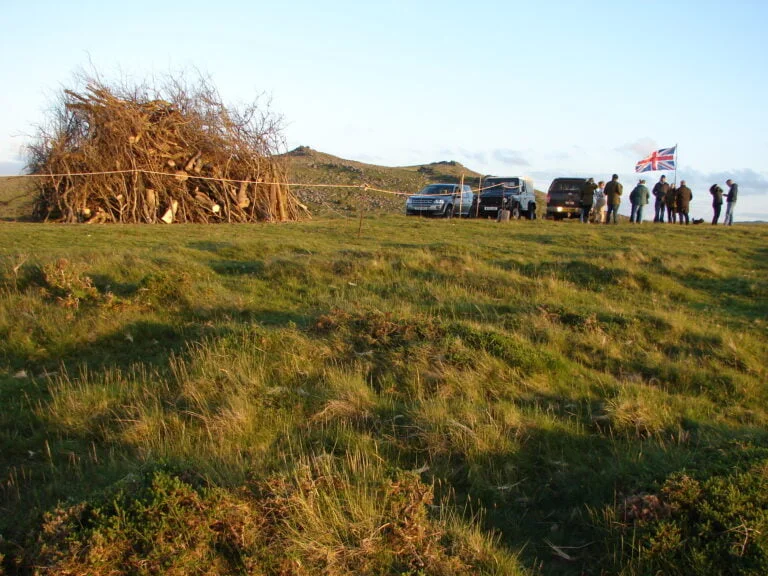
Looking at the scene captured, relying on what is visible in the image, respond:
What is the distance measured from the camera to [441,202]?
2689 cm

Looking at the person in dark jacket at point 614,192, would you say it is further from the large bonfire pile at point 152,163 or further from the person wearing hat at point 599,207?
the large bonfire pile at point 152,163

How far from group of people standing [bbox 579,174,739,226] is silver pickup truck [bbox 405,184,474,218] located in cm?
488

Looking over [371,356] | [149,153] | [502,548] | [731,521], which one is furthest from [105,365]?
[149,153]

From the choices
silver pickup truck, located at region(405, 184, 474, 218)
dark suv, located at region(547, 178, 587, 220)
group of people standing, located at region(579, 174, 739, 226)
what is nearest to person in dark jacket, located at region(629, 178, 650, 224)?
group of people standing, located at region(579, 174, 739, 226)

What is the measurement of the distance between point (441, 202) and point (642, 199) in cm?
790

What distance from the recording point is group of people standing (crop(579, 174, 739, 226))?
24953 millimetres

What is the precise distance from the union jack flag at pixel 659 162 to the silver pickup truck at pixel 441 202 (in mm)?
8259

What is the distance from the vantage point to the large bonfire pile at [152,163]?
20.2 metres

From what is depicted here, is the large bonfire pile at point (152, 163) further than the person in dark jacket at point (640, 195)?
No

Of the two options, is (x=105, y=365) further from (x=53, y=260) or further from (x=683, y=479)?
(x=683, y=479)

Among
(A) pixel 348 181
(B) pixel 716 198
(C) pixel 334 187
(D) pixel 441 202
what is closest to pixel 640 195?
(B) pixel 716 198

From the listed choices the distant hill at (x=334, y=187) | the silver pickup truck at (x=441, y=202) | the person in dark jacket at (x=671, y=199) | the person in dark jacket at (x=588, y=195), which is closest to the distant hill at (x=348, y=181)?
the distant hill at (x=334, y=187)

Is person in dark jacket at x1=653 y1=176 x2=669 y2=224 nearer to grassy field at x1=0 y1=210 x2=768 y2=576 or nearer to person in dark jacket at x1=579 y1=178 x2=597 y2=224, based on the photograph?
person in dark jacket at x1=579 y1=178 x2=597 y2=224

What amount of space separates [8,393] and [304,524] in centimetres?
383
